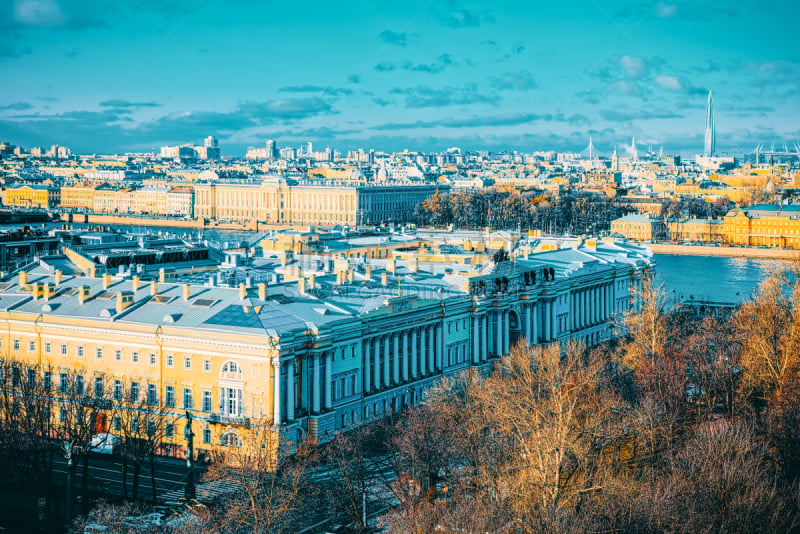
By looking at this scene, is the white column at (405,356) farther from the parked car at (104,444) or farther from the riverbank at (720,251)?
the riverbank at (720,251)

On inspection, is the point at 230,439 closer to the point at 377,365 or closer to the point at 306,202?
the point at 377,365

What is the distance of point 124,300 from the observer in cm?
1919

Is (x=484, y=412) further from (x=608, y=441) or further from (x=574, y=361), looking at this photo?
(x=574, y=361)

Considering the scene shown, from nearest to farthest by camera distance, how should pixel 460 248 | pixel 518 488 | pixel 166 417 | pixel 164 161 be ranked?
pixel 518 488
pixel 166 417
pixel 460 248
pixel 164 161

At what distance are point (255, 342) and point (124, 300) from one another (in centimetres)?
317

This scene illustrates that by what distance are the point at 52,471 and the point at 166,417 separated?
1.93 metres

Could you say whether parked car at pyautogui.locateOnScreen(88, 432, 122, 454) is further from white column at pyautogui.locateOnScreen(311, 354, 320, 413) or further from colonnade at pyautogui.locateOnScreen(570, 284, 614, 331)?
colonnade at pyautogui.locateOnScreen(570, 284, 614, 331)

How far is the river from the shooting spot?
134 feet

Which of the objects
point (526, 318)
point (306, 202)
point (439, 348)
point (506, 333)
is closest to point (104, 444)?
point (439, 348)

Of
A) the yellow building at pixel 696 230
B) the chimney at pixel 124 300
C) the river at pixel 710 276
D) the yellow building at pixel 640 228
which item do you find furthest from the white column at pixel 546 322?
the yellow building at pixel 696 230

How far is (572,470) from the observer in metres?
13.5

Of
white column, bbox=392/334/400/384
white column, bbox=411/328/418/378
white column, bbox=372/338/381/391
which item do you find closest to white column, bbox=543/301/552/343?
white column, bbox=411/328/418/378

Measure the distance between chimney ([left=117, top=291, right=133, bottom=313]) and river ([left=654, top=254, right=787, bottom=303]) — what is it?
19.7m

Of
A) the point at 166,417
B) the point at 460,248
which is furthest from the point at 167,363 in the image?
the point at 460,248
